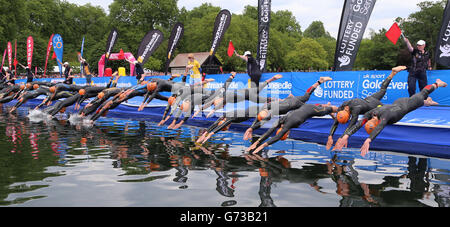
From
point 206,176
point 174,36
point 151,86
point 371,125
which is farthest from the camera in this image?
point 174,36

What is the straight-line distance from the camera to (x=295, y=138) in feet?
44.1

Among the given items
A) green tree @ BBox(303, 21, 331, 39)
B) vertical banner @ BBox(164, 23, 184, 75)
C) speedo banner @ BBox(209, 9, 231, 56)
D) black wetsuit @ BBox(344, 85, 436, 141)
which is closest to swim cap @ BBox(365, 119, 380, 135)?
black wetsuit @ BBox(344, 85, 436, 141)

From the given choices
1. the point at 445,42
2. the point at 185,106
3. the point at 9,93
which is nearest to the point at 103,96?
the point at 185,106

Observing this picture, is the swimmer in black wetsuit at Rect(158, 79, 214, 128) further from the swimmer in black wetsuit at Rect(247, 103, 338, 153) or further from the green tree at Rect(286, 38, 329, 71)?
the green tree at Rect(286, 38, 329, 71)

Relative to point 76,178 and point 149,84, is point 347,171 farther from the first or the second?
point 149,84

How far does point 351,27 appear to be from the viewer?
16.4 meters

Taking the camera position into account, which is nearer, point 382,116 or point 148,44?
point 382,116

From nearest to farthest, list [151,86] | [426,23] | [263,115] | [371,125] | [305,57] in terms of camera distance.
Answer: [371,125], [263,115], [151,86], [426,23], [305,57]

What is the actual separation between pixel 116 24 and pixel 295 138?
68.1 m

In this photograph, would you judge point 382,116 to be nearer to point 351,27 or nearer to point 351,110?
point 351,110

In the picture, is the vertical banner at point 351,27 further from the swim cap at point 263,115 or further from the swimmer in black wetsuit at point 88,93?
the swimmer in black wetsuit at point 88,93

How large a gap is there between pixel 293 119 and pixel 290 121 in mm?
114

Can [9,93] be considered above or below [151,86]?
below
